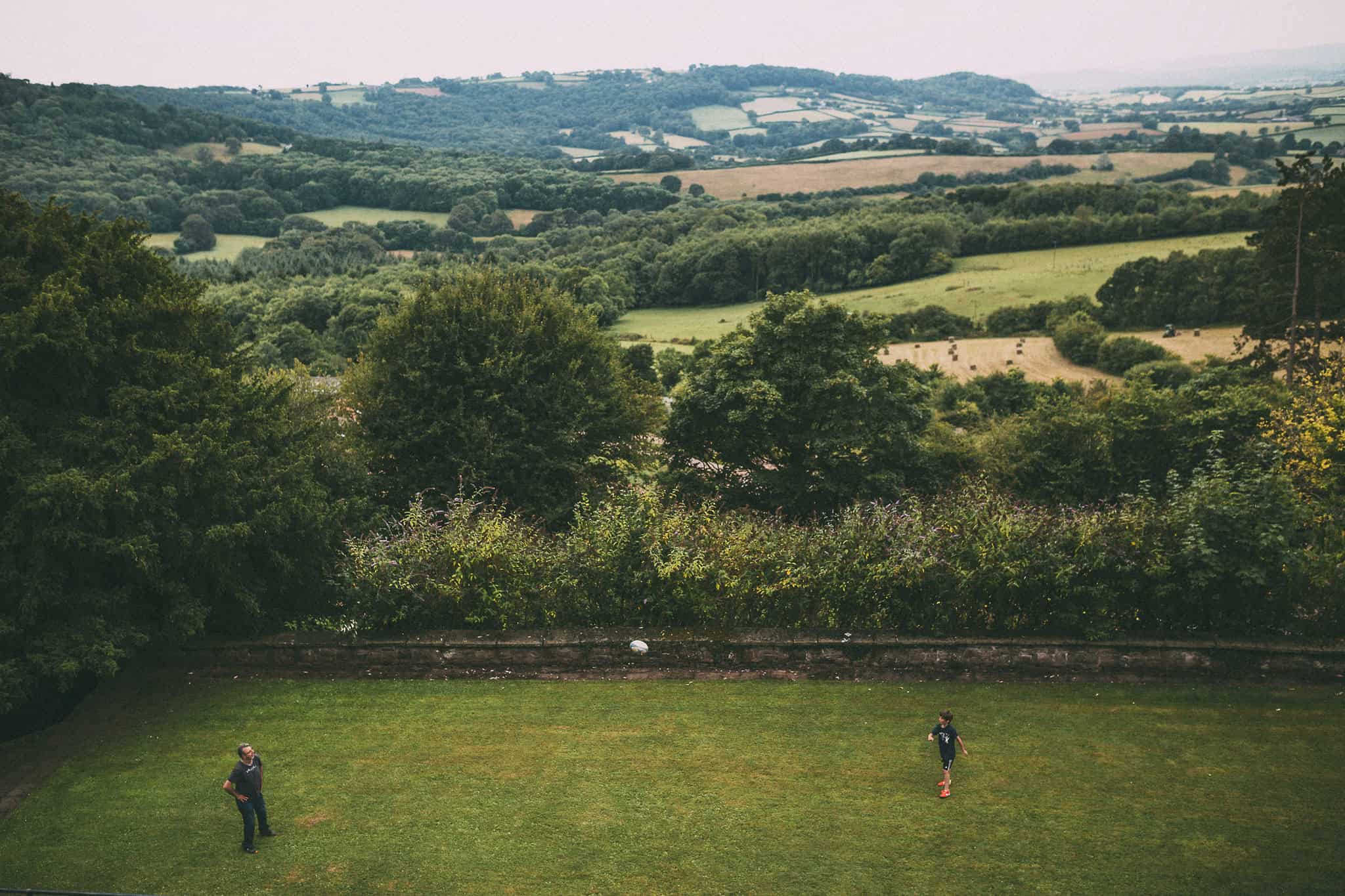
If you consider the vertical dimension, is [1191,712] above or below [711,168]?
below

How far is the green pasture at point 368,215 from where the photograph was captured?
129m

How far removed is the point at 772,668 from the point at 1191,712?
6.27 metres

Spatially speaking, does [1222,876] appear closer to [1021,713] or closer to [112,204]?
[1021,713]

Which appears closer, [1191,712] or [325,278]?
[1191,712]

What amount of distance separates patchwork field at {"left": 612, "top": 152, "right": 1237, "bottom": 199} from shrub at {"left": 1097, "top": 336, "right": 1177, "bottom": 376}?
83.5 m

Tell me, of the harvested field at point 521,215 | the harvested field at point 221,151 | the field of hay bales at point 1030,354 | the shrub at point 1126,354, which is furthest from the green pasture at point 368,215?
the shrub at point 1126,354

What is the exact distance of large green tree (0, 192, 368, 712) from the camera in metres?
14.0

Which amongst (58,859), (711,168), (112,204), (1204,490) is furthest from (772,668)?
(711,168)

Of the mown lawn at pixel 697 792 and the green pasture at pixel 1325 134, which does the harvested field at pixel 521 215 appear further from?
the mown lawn at pixel 697 792

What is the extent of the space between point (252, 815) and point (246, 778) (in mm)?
512

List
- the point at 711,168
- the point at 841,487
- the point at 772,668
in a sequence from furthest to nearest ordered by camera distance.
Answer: the point at 711,168 → the point at 841,487 → the point at 772,668

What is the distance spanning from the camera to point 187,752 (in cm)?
1393

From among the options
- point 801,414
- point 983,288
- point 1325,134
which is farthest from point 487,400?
point 1325,134

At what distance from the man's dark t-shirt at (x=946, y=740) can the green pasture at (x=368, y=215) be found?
127274mm
